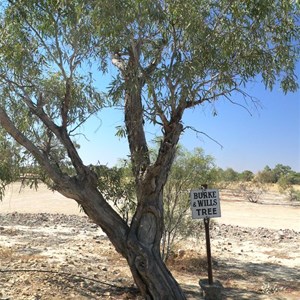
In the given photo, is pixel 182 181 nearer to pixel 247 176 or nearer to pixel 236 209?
pixel 236 209

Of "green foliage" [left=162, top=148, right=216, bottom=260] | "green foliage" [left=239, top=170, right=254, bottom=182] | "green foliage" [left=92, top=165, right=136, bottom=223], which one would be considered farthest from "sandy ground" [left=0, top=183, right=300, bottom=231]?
"green foliage" [left=239, top=170, right=254, bottom=182]

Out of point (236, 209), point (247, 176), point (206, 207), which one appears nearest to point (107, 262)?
point (206, 207)

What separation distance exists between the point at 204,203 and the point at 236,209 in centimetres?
2027

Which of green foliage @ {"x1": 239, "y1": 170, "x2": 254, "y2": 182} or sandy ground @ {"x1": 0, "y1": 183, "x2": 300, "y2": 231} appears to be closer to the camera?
sandy ground @ {"x1": 0, "y1": 183, "x2": 300, "y2": 231}

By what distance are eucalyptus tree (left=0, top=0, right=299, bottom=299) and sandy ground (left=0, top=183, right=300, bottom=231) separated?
1283cm

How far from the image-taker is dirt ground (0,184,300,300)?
7730mm

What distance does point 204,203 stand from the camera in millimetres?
7617

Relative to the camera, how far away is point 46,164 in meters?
6.56

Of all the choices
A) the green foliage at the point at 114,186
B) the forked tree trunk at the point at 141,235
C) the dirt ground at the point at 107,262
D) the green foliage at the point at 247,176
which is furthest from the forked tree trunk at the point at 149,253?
the green foliage at the point at 247,176

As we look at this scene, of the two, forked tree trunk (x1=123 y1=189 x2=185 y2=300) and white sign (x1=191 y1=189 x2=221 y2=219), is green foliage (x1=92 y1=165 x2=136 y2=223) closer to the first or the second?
forked tree trunk (x1=123 y1=189 x2=185 y2=300)

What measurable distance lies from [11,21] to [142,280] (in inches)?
168

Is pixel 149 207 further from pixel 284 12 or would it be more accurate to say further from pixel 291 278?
pixel 291 278

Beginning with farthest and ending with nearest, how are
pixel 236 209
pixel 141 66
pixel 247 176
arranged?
1. pixel 247 176
2. pixel 236 209
3. pixel 141 66

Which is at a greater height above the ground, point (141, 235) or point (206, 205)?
point (206, 205)
